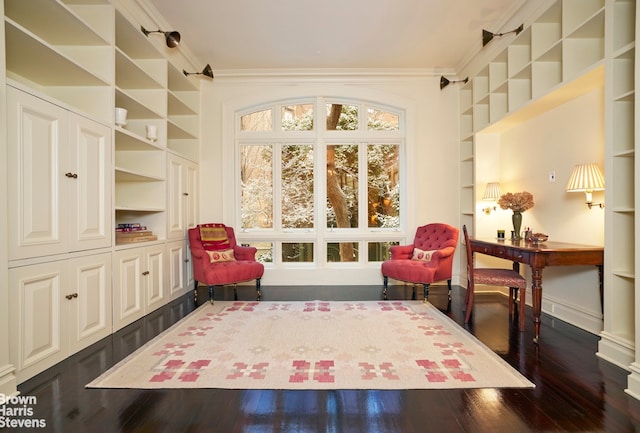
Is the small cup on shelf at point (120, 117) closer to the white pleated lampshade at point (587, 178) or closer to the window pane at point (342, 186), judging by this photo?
the window pane at point (342, 186)

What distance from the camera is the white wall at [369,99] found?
4.78 meters

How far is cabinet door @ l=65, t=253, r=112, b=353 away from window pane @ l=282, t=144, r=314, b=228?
263 cm

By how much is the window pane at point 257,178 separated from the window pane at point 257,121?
0.92 ft

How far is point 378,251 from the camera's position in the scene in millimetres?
4926

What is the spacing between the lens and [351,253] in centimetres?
492

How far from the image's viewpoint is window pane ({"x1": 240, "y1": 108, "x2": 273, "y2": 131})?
4.96m

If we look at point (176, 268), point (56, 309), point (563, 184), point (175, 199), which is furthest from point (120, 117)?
point (563, 184)

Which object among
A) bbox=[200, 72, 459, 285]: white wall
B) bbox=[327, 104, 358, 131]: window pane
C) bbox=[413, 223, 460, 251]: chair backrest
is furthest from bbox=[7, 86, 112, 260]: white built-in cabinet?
bbox=[413, 223, 460, 251]: chair backrest

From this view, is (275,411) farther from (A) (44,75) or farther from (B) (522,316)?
(A) (44,75)

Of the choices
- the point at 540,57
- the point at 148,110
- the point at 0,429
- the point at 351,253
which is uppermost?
the point at 540,57

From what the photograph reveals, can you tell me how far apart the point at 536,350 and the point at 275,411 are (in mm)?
2029

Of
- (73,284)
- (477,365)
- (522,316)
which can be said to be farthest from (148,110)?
(522,316)

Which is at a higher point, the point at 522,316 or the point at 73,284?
the point at 73,284

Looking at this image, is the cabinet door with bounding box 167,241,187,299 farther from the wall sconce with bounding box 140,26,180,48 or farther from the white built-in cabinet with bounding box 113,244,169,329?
the wall sconce with bounding box 140,26,180,48
